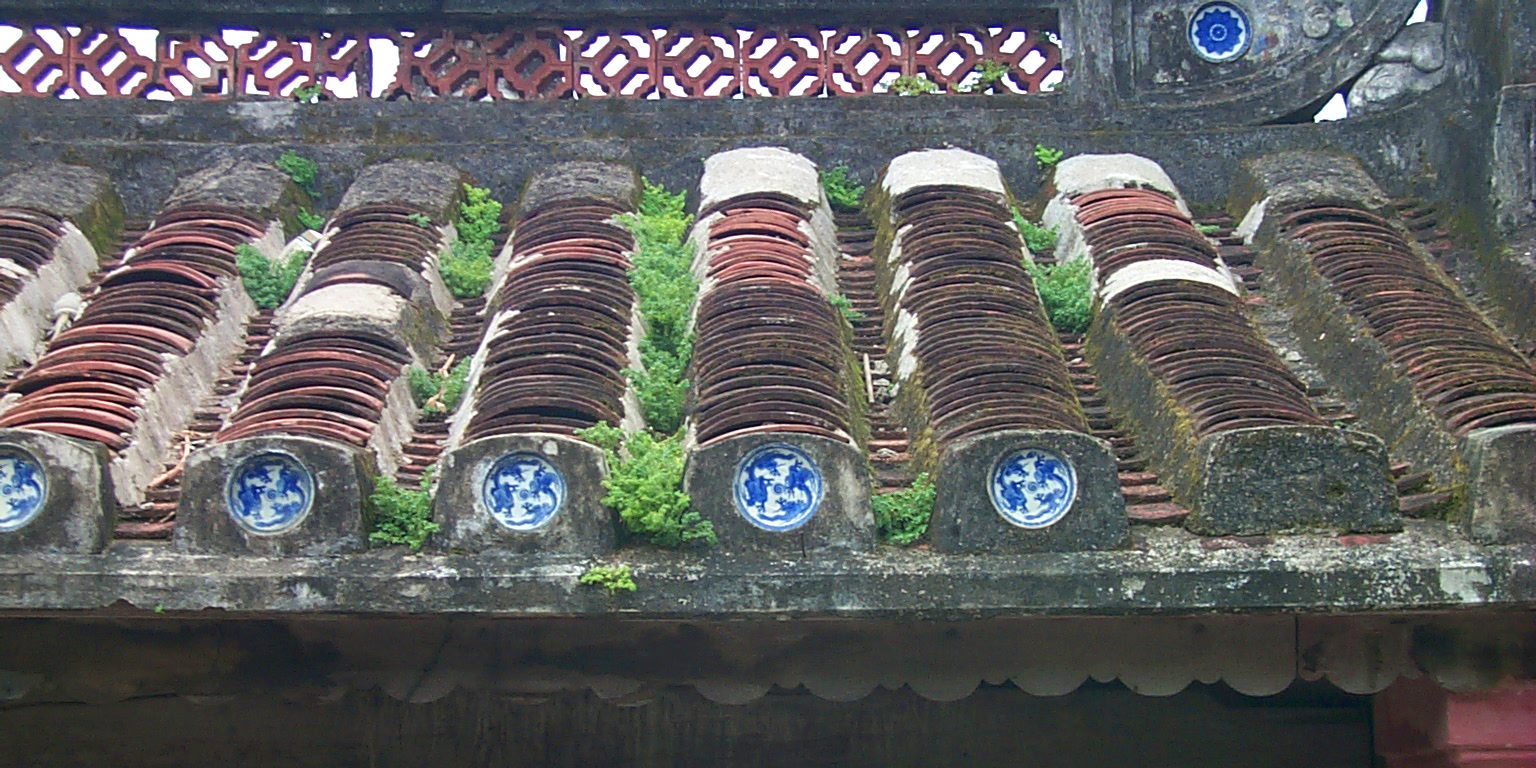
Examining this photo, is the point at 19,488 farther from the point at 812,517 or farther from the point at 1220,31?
the point at 1220,31

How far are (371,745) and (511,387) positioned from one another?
2.17 m

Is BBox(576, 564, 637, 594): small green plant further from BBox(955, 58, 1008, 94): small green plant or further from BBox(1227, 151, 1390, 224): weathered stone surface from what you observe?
BBox(955, 58, 1008, 94): small green plant

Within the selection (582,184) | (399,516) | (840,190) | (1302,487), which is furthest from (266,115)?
(1302,487)

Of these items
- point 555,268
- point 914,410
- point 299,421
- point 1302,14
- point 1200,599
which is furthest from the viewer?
point 1302,14

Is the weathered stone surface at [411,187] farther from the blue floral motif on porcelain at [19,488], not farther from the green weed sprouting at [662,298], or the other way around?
the blue floral motif on porcelain at [19,488]

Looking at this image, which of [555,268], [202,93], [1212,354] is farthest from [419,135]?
[1212,354]

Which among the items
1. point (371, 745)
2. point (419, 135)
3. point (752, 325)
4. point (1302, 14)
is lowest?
point (371, 745)

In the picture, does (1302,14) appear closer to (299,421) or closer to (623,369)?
(623,369)

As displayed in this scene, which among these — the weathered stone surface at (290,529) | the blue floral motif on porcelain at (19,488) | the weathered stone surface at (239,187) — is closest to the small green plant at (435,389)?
the weathered stone surface at (290,529)

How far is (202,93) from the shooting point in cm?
811

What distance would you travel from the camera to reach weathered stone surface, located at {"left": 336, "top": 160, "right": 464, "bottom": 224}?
7430 millimetres

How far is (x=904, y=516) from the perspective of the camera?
5531 mm

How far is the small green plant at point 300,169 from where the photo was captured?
7793 mm

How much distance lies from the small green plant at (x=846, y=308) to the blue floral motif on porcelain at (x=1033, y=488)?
142cm
